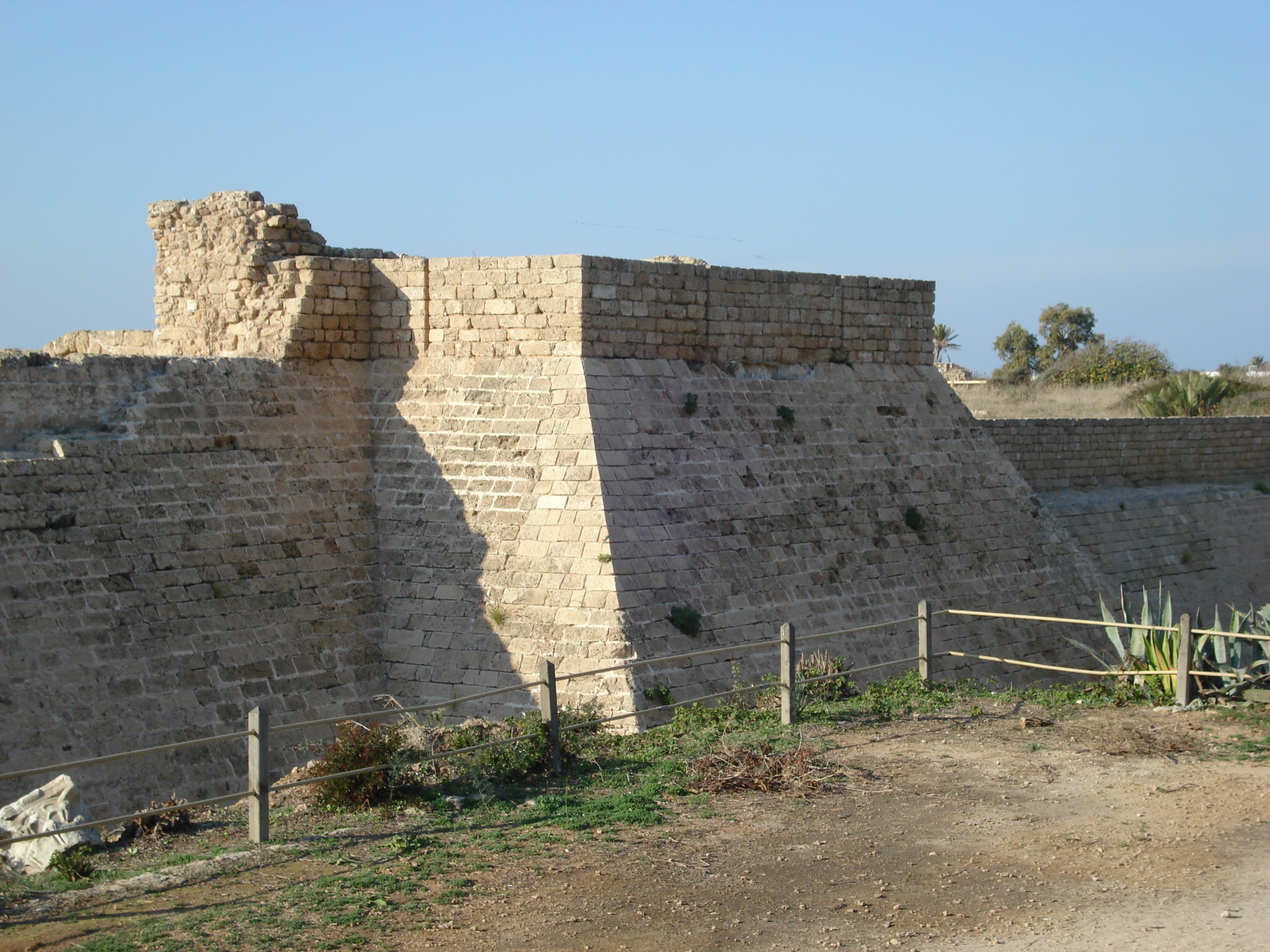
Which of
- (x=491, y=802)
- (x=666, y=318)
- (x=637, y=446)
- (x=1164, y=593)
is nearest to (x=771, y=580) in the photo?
(x=637, y=446)

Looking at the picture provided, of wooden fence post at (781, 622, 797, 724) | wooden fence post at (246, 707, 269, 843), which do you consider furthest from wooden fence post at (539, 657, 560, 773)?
wooden fence post at (246, 707, 269, 843)

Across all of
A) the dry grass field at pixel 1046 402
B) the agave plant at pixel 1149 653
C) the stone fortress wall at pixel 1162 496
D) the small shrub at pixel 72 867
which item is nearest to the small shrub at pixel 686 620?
the agave plant at pixel 1149 653

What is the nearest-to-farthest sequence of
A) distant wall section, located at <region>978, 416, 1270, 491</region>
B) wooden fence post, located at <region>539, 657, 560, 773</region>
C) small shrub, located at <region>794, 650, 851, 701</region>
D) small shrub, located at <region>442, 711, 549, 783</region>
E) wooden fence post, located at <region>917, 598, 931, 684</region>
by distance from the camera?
1. small shrub, located at <region>442, 711, 549, 783</region>
2. wooden fence post, located at <region>539, 657, 560, 773</region>
3. small shrub, located at <region>794, 650, 851, 701</region>
4. wooden fence post, located at <region>917, 598, 931, 684</region>
5. distant wall section, located at <region>978, 416, 1270, 491</region>

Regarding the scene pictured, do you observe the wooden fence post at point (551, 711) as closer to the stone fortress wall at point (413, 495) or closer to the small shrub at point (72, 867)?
the stone fortress wall at point (413, 495)

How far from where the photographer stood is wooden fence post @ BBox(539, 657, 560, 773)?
8766 mm

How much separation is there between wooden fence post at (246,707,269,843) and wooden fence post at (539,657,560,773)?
2.05 meters

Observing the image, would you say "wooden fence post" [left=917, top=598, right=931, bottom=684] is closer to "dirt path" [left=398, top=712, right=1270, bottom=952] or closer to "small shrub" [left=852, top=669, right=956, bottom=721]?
"small shrub" [left=852, top=669, right=956, bottom=721]

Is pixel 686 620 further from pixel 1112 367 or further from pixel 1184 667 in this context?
pixel 1112 367

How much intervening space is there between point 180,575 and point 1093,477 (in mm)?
14890

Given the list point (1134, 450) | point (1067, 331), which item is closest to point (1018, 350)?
point (1067, 331)

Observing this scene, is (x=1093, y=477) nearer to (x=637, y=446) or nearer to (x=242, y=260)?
(x=637, y=446)

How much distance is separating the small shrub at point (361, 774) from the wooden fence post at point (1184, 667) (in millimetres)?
5688

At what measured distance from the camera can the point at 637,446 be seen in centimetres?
1252

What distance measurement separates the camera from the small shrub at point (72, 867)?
6.66 m
